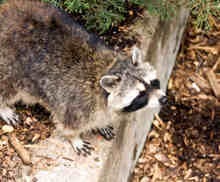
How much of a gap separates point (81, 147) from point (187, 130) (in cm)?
158

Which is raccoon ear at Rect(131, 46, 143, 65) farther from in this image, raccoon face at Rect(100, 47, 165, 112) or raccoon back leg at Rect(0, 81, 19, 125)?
raccoon back leg at Rect(0, 81, 19, 125)

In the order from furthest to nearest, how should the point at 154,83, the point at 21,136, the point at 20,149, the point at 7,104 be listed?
the point at 7,104 → the point at 21,136 → the point at 20,149 → the point at 154,83

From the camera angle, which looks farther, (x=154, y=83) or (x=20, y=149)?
(x=20, y=149)

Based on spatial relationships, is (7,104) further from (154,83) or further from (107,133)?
(154,83)

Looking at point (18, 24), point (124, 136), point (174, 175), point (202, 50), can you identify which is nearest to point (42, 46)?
point (18, 24)

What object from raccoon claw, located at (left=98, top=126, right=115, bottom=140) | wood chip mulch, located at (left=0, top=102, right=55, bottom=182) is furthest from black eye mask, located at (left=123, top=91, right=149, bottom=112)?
wood chip mulch, located at (left=0, top=102, right=55, bottom=182)

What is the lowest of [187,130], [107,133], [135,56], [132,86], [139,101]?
[187,130]

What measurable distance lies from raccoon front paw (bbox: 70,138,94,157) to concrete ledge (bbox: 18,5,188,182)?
35 millimetres

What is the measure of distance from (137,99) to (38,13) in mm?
1073

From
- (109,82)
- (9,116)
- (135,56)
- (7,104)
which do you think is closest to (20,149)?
(9,116)

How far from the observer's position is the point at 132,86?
389cm

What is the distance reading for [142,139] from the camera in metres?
5.07

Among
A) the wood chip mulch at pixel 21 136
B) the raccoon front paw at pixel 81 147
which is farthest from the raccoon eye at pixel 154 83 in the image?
the wood chip mulch at pixel 21 136

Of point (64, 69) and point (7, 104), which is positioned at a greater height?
point (64, 69)
